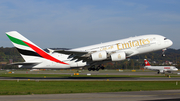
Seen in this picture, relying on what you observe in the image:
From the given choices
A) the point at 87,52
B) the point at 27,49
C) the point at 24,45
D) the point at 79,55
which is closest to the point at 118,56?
the point at 87,52

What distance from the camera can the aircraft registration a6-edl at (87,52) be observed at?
45.5 meters

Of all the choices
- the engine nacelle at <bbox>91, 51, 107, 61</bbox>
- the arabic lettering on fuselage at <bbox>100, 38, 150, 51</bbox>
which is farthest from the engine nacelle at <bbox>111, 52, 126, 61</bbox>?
the engine nacelle at <bbox>91, 51, 107, 61</bbox>

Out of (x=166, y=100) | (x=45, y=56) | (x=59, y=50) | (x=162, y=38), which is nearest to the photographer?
(x=166, y=100)

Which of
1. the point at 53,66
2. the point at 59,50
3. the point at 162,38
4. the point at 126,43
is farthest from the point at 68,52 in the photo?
the point at 162,38

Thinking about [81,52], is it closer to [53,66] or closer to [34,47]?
[53,66]

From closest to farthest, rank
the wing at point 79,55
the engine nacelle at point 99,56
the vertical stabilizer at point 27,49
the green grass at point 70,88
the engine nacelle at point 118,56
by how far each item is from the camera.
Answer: the green grass at point 70,88
the engine nacelle at point 118,56
the wing at point 79,55
the engine nacelle at point 99,56
the vertical stabilizer at point 27,49

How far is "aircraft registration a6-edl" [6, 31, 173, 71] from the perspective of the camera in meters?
45.5

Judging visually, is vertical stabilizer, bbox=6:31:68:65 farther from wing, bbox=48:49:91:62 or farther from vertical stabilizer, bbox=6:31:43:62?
wing, bbox=48:49:91:62

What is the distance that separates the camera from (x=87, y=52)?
46.4 m

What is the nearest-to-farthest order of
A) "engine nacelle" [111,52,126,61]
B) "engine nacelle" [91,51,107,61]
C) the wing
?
"engine nacelle" [111,52,126,61]
the wing
"engine nacelle" [91,51,107,61]

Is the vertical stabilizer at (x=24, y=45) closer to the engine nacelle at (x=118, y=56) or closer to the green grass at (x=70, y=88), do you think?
the green grass at (x=70, y=88)

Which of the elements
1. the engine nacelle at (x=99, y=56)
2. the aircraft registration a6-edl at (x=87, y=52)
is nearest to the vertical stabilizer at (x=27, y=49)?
the aircraft registration a6-edl at (x=87, y=52)

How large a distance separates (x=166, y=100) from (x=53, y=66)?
32720mm

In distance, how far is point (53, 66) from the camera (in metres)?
49.2
